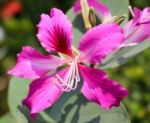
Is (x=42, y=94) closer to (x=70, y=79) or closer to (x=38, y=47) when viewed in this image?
(x=70, y=79)

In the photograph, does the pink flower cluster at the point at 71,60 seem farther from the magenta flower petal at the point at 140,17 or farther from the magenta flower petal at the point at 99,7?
the magenta flower petal at the point at 99,7

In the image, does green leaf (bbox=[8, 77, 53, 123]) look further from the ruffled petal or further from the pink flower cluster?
the ruffled petal

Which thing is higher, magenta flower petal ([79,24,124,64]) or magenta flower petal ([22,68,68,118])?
magenta flower petal ([79,24,124,64])

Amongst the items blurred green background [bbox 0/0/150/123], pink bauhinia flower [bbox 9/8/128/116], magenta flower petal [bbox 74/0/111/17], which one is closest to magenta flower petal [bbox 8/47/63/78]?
pink bauhinia flower [bbox 9/8/128/116]

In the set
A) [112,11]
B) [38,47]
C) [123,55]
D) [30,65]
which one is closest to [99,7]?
[112,11]

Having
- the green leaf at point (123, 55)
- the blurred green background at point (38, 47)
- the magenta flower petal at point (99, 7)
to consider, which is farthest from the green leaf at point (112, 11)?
the blurred green background at point (38, 47)

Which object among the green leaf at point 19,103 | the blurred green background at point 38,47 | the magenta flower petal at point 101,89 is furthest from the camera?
the blurred green background at point 38,47

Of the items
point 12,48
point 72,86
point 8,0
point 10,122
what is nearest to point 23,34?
point 12,48
